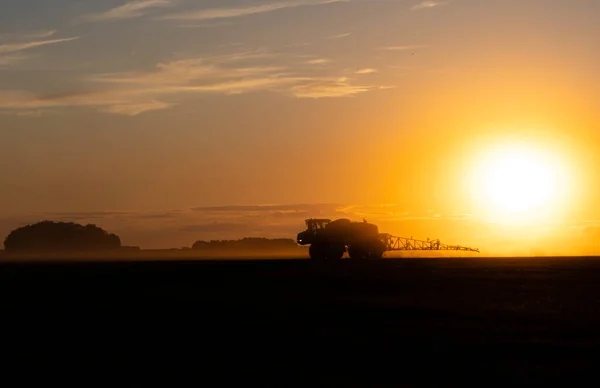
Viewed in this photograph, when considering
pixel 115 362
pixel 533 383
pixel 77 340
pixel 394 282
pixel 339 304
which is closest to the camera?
pixel 533 383

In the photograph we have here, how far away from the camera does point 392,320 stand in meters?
32.9

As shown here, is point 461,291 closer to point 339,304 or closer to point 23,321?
point 339,304

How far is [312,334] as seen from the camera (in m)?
29.2

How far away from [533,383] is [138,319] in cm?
1809

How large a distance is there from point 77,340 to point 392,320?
37.8ft

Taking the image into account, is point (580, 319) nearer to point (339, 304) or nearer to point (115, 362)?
point (339, 304)

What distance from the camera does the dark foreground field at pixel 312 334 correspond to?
22.2 m

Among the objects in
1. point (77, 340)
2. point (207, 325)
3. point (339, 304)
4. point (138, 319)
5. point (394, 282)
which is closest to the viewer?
point (77, 340)

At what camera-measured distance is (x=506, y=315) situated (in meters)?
34.5

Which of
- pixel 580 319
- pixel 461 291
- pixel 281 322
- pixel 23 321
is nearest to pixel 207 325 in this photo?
pixel 281 322

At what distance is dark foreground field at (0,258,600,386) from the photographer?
72.8 ft

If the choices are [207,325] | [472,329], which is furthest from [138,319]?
[472,329]

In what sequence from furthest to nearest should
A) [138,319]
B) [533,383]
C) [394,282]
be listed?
1. [394,282]
2. [138,319]
3. [533,383]

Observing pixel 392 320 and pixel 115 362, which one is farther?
pixel 392 320
